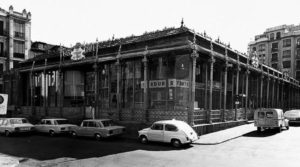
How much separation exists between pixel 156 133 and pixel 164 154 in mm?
2858

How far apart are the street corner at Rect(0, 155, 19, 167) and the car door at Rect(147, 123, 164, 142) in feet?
24.6

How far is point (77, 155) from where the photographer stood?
11898 millimetres

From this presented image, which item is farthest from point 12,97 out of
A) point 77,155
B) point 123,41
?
point 77,155

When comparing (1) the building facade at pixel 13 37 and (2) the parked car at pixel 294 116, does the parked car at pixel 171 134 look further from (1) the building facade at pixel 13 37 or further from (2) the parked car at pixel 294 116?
(1) the building facade at pixel 13 37

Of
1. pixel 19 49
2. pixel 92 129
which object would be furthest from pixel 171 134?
pixel 19 49

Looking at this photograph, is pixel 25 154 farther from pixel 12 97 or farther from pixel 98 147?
pixel 12 97

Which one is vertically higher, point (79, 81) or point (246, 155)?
point (79, 81)

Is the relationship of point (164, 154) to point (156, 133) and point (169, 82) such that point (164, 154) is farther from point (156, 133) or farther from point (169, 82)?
point (169, 82)

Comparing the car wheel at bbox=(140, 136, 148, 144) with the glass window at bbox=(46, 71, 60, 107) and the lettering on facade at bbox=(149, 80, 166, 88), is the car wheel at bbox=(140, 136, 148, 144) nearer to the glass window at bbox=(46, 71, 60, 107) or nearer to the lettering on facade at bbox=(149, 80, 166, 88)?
the lettering on facade at bbox=(149, 80, 166, 88)

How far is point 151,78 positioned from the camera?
23500 mm

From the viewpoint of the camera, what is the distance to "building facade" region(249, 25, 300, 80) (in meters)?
63.7

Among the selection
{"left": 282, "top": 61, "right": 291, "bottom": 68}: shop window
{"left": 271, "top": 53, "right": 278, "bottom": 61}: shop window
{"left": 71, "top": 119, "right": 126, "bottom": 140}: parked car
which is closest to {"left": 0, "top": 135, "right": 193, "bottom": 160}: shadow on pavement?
{"left": 71, "top": 119, "right": 126, "bottom": 140}: parked car

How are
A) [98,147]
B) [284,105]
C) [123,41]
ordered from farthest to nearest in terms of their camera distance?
[284,105] → [123,41] → [98,147]

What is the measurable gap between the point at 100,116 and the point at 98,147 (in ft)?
28.6
